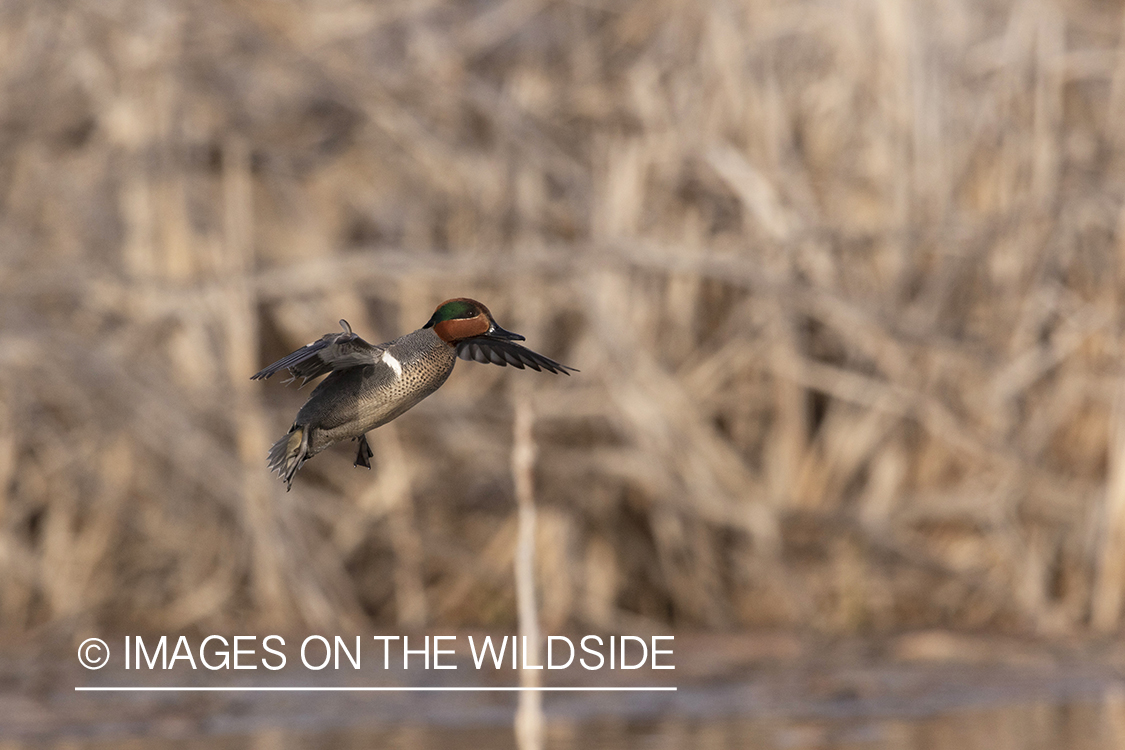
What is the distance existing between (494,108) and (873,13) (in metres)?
1.78

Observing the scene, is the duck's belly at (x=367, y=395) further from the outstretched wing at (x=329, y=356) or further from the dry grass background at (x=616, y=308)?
the dry grass background at (x=616, y=308)

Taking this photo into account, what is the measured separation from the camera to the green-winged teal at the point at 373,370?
882 millimetres

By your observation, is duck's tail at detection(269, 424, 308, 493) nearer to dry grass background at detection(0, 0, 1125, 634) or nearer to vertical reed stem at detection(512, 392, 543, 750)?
vertical reed stem at detection(512, 392, 543, 750)

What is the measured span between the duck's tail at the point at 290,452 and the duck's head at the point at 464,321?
10cm

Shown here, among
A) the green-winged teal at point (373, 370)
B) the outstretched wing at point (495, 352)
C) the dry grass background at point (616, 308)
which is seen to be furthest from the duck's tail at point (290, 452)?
the dry grass background at point (616, 308)

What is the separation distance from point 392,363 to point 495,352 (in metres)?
0.07

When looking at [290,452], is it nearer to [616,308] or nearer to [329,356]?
[329,356]

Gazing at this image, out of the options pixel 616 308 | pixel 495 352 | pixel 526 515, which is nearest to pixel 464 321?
pixel 495 352

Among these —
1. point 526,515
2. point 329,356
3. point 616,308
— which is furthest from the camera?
point 616,308

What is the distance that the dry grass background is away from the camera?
7.07 metres

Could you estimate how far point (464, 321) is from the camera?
0.96 m

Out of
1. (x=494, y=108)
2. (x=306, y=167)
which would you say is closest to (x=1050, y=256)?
(x=494, y=108)

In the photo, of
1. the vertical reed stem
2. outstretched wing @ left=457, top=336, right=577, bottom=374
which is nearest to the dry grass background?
the vertical reed stem

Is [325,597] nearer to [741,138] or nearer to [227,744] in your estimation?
[227,744]
